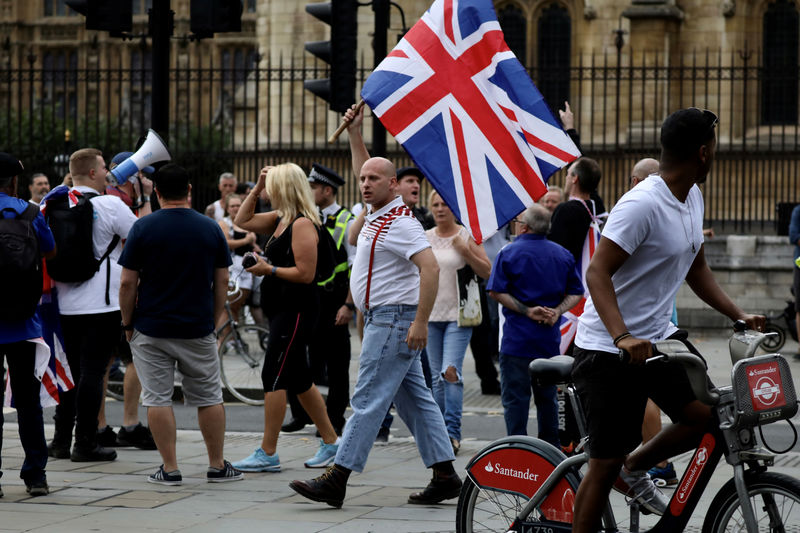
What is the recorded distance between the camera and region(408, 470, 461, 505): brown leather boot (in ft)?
22.8

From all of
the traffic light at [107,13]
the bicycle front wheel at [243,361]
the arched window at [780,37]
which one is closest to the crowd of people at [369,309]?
the traffic light at [107,13]

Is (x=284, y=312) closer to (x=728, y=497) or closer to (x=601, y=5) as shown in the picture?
(x=728, y=497)

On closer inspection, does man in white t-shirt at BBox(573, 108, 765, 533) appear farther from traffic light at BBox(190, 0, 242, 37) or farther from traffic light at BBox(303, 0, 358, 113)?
traffic light at BBox(303, 0, 358, 113)

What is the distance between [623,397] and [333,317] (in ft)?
16.0

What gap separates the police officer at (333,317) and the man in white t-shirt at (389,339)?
2.16 meters

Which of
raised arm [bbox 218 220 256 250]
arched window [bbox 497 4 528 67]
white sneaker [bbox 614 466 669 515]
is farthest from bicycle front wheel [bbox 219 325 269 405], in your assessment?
arched window [bbox 497 4 528 67]

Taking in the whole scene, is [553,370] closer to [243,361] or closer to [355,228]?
[355,228]

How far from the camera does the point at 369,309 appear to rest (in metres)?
6.88

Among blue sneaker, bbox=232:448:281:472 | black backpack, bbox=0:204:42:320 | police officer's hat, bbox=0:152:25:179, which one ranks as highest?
police officer's hat, bbox=0:152:25:179

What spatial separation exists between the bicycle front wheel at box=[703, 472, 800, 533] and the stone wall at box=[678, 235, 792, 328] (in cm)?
1346

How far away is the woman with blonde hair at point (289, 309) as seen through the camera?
7.96 metres

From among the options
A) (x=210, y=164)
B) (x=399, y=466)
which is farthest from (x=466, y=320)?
(x=210, y=164)

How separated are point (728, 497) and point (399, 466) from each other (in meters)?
3.87

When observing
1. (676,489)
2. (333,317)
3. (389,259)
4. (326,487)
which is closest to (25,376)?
(326,487)
